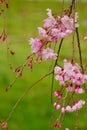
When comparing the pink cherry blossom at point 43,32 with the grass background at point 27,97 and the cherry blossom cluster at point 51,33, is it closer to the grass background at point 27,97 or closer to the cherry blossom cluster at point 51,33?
the cherry blossom cluster at point 51,33

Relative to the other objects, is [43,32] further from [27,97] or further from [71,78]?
[27,97]

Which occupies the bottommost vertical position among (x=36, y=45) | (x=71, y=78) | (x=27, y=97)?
(x=27, y=97)

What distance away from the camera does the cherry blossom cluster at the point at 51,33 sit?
1743mm

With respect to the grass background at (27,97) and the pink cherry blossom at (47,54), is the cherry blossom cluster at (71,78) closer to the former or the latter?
the pink cherry blossom at (47,54)

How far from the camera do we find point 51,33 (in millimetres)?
1766

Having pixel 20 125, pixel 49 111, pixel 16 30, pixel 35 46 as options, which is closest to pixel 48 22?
pixel 35 46

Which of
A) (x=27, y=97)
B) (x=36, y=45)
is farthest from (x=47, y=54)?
(x=27, y=97)

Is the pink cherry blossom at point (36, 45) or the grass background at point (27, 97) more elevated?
the pink cherry blossom at point (36, 45)

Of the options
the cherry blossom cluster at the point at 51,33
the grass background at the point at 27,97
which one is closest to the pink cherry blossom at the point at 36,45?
the cherry blossom cluster at the point at 51,33

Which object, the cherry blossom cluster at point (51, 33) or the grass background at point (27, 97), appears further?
the grass background at point (27, 97)

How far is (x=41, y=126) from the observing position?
4.94 meters

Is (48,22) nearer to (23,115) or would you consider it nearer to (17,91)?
(23,115)

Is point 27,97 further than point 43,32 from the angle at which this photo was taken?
Yes

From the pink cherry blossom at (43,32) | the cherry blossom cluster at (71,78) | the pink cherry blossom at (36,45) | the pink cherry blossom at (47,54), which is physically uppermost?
the pink cherry blossom at (43,32)
